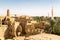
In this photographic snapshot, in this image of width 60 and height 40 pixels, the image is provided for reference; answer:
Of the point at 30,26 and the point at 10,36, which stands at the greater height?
the point at 30,26

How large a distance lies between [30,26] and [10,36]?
3.04 meters

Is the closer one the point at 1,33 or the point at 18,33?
the point at 1,33

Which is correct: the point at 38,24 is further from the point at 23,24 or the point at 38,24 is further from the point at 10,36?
the point at 10,36

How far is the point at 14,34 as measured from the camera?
18266 mm

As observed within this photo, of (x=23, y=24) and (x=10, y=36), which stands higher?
(x=23, y=24)

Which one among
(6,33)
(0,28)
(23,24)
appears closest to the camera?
(0,28)

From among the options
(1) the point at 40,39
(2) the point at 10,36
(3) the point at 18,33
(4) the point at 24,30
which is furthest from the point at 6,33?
(1) the point at 40,39

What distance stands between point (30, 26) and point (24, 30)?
1570mm

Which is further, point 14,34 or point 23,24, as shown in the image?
point 23,24

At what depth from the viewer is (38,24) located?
21.8 metres

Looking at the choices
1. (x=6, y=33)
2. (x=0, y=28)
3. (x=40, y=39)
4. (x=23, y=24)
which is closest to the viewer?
(x=40, y=39)

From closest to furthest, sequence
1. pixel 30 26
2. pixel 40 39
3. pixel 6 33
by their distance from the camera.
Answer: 1. pixel 40 39
2. pixel 6 33
3. pixel 30 26

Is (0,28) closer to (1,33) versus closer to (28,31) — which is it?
(1,33)

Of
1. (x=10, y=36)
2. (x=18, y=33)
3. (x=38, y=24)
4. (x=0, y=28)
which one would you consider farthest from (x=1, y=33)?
(x=38, y=24)
